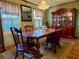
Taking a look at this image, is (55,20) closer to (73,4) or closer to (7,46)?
(73,4)

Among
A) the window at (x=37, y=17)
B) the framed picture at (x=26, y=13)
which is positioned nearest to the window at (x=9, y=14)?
the framed picture at (x=26, y=13)

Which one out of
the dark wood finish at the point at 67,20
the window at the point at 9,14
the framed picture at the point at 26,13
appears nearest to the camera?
the window at the point at 9,14

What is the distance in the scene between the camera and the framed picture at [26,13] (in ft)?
16.6

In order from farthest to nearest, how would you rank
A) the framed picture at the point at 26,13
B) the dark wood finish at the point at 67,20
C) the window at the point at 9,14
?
the dark wood finish at the point at 67,20 < the framed picture at the point at 26,13 < the window at the point at 9,14

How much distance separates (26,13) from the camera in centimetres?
525

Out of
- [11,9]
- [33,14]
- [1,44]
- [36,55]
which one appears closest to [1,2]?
[11,9]

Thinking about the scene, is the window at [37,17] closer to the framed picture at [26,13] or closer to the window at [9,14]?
the framed picture at [26,13]

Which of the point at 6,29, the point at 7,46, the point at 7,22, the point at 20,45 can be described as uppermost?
the point at 7,22

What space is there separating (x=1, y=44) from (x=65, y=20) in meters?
4.48

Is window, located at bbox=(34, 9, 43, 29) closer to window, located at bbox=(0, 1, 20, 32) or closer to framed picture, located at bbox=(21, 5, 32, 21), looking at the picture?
framed picture, located at bbox=(21, 5, 32, 21)

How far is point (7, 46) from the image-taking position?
13.7 feet

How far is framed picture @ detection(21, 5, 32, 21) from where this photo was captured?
506 cm

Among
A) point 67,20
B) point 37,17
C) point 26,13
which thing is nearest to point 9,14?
point 26,13

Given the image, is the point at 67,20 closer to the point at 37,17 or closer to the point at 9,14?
the point at 37,17
